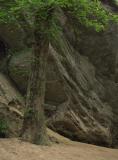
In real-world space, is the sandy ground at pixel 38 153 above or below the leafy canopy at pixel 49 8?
below

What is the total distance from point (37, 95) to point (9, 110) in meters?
2.45

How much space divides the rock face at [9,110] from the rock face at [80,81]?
3.79 ft

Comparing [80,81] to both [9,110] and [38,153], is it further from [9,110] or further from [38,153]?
[38,153]

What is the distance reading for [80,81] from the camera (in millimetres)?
23266

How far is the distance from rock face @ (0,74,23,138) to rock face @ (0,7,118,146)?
1156mm

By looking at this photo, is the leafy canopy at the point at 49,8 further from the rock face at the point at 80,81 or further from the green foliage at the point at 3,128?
the green foliage at the point at 3,128

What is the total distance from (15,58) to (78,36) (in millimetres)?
5116

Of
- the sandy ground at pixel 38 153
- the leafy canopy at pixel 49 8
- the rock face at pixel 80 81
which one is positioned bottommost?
the rock face at pixel 80 81

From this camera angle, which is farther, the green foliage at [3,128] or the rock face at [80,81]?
the rock face at [80,81]

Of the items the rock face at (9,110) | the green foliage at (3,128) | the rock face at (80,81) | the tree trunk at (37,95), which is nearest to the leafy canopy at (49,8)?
the tree trunk at (37,95)

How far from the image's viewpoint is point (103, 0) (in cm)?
2786

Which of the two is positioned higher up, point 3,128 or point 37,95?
point 37,95

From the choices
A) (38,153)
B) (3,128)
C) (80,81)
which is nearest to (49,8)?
(3,128)

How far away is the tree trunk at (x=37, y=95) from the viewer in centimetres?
1605
